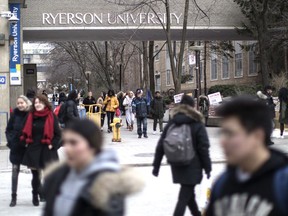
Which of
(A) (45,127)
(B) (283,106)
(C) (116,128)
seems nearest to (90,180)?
(A) (45,127)

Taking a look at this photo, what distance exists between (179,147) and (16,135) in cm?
318

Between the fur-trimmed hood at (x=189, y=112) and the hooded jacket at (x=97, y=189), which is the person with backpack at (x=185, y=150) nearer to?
the fur-trimmed hood at (x=189, y=112)

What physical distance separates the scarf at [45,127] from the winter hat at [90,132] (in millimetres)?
5097

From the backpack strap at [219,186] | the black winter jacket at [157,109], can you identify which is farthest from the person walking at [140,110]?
the backpack strap at [219,186]

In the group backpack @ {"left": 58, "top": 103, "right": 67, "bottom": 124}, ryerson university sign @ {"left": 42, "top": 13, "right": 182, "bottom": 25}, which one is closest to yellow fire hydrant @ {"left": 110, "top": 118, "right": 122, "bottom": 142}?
backpack @ {"left": 58, "top": 103, "right": 67, "bottom": 124}

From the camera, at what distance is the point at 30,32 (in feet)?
85.3

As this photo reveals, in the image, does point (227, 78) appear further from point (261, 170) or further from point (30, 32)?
point (261, 170)

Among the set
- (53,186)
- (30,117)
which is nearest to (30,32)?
(30,117)

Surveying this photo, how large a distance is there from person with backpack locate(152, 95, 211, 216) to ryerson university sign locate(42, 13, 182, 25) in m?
18.9

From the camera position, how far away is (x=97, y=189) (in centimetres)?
285

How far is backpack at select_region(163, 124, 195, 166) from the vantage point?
20.1ft

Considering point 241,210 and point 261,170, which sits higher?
point 261,170

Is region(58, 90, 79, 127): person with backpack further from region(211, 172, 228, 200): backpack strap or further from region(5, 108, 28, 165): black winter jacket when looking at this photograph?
region(211, 172, 228, 200): backpack strap

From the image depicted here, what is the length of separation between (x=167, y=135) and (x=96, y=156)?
339 cm
